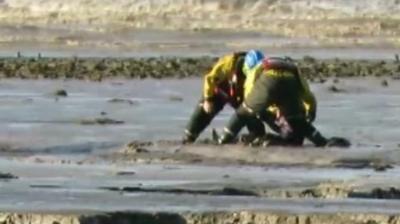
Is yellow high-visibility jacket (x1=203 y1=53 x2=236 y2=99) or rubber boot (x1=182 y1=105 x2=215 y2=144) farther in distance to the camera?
rubber boot (x1=182 y1=105 x2=215 y2=144)

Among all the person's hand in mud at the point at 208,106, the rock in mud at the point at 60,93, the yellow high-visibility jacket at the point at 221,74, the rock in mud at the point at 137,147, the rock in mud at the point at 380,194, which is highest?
the yellow high-visibility jacket at the point at 221,74

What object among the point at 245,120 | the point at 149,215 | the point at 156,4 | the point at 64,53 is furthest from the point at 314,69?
the point at 156,4

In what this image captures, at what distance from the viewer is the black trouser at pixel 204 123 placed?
20328 millimetres

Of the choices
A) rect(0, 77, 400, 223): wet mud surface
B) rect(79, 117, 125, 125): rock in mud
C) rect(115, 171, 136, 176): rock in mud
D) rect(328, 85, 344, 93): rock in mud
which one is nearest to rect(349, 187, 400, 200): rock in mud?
rect(0, 77, 400, 223): wet mud surface

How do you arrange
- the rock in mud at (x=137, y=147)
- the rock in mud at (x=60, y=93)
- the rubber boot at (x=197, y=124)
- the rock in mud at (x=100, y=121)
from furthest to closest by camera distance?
1. the rock in mud at (x=60, y=93)
2. the rock in mud at (x=100, y=121)
3. the rubber boot at (x=197, y=124)
4. the rock in mud at (x=137, y=147)

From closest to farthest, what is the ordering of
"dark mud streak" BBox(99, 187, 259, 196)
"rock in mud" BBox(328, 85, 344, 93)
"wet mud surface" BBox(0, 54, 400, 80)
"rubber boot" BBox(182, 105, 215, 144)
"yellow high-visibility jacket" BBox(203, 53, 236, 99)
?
"dark mud streak" BBox(99, 187, 259, 196), "yellow high-visibility jacket" BBox(203, 53, 236, 99), "rubber boot" BBox(182, 105, 215, 144), "rock in mud" BBox(328, 85, 344, 93), "wet mud surface" BBox(0, 54, 400, 80)

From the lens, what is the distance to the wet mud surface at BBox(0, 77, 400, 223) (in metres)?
13.7

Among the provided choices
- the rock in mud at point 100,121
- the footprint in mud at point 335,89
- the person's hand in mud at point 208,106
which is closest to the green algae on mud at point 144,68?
the footprint in mud at point 335,89

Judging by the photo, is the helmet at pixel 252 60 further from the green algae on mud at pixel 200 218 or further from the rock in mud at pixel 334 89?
the rock in mud at pixel 334 89

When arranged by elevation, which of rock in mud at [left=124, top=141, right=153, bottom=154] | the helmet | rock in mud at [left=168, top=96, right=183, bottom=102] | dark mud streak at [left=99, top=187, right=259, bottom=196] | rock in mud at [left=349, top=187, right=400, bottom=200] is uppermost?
the helmet

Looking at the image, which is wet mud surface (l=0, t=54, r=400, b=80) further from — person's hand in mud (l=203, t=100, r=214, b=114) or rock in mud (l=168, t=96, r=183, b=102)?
person's hand in mud (l=203, t=100, r=214, b=114)

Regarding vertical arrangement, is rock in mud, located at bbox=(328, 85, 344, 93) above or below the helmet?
below

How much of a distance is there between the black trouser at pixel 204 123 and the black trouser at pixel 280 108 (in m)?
0.20

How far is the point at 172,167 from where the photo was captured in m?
18.2
